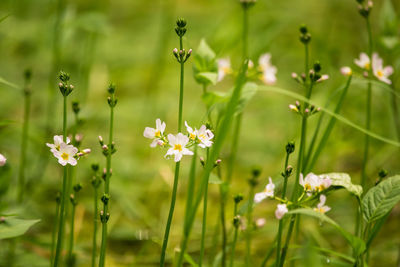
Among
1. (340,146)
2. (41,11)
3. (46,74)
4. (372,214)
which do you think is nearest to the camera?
(372,214)

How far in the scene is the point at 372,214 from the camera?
42.1 inches

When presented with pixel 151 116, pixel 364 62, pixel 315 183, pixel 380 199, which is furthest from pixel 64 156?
pixel 151 116

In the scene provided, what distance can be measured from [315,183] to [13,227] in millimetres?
748

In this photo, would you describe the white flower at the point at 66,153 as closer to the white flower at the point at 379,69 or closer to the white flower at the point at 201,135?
the white flower at the point at 201,135

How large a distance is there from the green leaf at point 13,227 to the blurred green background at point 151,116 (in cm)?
14

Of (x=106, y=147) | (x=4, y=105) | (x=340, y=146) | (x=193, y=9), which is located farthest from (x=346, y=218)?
(x=193, y=9)

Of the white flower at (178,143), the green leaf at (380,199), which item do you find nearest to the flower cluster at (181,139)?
the white flower at (178,143)

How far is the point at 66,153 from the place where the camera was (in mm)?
1022

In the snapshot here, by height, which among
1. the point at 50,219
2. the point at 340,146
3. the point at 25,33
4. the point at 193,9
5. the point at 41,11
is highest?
the point at 193,9

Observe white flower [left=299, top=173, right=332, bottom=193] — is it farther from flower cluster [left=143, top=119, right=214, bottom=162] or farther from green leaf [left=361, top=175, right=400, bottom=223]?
flower cluster [left=143, top=119, right=214, bottom=162]

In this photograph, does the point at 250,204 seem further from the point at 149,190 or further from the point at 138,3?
the point at 138,3

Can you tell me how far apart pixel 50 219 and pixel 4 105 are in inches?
37.6

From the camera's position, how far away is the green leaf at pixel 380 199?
1.06 metres

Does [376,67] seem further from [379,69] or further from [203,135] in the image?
[203,135]
